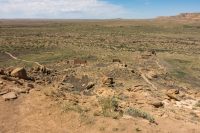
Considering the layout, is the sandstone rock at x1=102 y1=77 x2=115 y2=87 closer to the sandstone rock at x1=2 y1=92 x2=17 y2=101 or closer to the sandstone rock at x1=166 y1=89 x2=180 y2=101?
the sandstone rock at x1=166 y1=89 x2=180 y2=101

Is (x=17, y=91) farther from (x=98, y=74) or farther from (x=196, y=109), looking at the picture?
(x=98, y=74)

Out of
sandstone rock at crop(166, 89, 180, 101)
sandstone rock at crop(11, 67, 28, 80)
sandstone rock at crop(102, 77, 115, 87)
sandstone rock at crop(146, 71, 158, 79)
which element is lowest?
sandstone rock at crop(146, 71, 158, 79)

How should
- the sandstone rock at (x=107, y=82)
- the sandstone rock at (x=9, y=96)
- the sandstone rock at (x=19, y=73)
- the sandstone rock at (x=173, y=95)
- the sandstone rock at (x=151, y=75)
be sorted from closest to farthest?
1. the sandstone rock at (x=9, y=96)
2. the sandstone rock at (x=19, y=73)
3. the sandstone rock at (x=173, y=95)
4. the sandstone rock at (x=107, y=82)
5. the sandstone rock at (x=151, y=75)

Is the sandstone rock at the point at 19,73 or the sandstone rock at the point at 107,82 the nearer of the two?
the sandstone rock at the point at 19,73

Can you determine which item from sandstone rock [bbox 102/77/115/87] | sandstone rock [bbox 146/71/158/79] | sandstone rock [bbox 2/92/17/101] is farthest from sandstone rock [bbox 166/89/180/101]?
sandstone rock [bbox 2/92/17/101]

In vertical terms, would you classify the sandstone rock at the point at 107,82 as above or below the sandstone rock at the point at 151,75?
above

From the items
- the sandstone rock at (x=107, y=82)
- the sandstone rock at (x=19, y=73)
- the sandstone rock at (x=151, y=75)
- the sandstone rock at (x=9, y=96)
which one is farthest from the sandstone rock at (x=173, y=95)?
the sandstone rock at (x=9, y=96)

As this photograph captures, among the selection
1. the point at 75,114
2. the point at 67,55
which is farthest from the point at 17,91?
the point at 67,55

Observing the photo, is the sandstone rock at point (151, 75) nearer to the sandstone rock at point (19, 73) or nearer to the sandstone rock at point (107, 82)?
the sandstone rock at point (107, 82)

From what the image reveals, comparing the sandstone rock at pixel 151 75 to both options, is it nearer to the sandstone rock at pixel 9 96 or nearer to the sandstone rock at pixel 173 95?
the sandstone rock at pixel 173 95

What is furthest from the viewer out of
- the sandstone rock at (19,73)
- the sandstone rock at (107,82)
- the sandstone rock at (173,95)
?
the sandstone rock at (107,82)

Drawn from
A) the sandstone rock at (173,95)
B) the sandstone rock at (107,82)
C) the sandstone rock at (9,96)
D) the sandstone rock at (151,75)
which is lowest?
the sandstone rock at (151,75)

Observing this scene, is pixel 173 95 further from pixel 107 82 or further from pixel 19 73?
pixel 19 73

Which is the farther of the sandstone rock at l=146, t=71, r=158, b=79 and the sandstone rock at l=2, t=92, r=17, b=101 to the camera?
the sandstone rock at l=146, t=71, r=158, b=79
